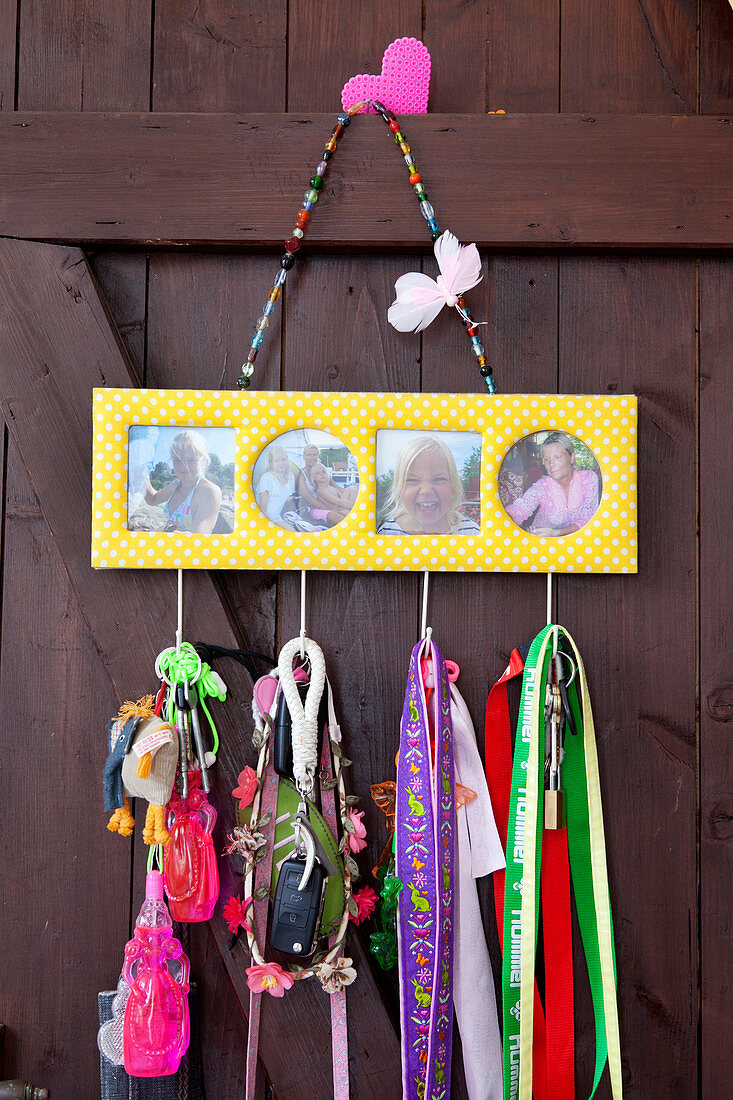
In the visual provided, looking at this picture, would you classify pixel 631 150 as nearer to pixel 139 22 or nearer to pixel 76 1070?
pixel 139 22

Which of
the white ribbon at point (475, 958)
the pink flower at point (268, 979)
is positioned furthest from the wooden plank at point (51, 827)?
the white ribbon at point (475, 958)

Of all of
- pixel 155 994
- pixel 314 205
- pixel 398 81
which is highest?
pixel 398 81

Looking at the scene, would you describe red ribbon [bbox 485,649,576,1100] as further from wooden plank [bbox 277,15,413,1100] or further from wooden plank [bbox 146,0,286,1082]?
wooden plank [bbox 146,0,286,1082]

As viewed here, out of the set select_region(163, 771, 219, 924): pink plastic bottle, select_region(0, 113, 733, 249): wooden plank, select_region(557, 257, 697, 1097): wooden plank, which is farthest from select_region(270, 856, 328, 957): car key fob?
select_region(0, 113, 733, 249): wooden plank

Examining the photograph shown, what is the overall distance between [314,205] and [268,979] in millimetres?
1139

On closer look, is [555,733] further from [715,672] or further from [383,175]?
[383,175]

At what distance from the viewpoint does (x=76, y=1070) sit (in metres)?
1.11

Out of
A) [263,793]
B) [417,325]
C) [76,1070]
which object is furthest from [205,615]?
[76,1070]

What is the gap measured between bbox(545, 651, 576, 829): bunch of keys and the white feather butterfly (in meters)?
0.56

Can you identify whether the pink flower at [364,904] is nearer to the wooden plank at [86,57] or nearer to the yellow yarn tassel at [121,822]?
the yellow yarn tassel at [121,822]

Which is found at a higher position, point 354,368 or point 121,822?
point 354,368

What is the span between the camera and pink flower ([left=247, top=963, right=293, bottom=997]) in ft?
3.29

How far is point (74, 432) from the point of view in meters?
1.09

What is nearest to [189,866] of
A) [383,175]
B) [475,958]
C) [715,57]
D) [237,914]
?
[237,914]
